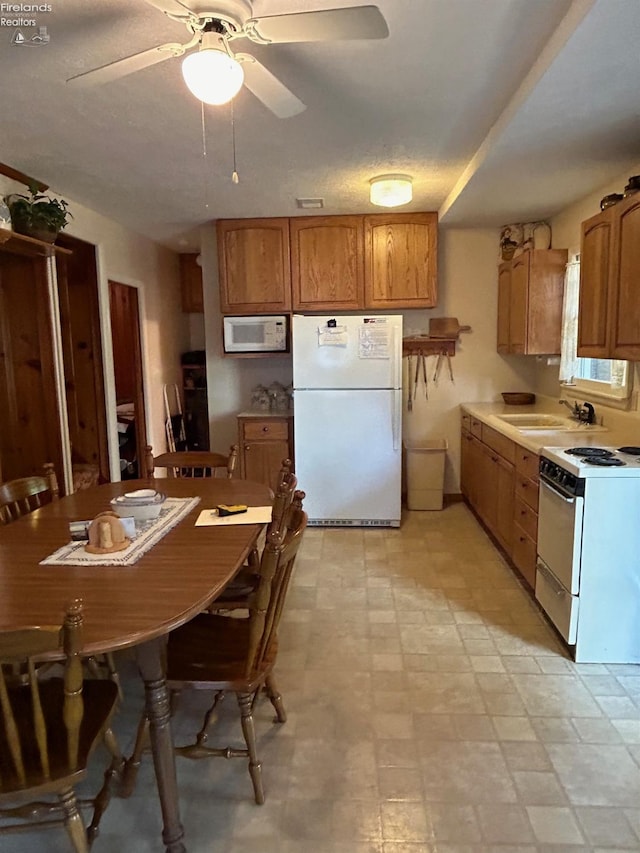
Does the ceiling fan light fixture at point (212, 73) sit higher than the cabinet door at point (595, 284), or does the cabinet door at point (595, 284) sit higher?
the ceiling fan light fixture at point (212, 73)

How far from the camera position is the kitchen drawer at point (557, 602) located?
240 cm

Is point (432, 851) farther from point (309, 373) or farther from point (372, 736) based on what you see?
point (309, 373)

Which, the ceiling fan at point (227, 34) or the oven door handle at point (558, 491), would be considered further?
the oven door handle at point (558, 491)

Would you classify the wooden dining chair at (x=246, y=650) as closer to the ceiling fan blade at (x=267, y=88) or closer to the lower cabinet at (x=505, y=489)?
the ceiling fan blade at (x=267, y=88)

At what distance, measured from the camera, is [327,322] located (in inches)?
156

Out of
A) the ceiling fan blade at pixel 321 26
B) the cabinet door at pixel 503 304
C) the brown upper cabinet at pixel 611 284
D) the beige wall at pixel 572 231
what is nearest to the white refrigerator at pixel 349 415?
the cabinet door at pixel 503 304

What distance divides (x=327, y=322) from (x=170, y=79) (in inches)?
81.6

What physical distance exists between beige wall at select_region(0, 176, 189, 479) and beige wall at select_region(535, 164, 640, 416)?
10.8 ft

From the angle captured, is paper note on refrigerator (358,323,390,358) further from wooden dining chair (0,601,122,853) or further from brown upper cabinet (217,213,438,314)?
wooden dining chair (0,601,122,853)

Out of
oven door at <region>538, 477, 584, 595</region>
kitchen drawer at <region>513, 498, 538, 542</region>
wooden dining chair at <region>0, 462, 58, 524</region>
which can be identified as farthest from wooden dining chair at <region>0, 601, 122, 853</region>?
kitchen drawer at <region>513, 498, 538, 542</region>

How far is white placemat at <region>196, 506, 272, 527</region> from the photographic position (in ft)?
6.64

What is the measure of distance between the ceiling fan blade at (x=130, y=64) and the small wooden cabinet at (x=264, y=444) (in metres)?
2.86

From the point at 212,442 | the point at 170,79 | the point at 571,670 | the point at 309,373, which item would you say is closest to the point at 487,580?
the point at 571,670

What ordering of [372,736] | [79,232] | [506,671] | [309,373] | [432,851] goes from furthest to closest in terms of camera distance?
[309,373], [79,232], [506,671], [372,736], [432,851]
